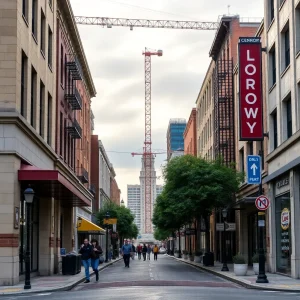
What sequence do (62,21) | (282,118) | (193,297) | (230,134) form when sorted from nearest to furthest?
(193,297) → (282,118) → (62,21) → (230,134)

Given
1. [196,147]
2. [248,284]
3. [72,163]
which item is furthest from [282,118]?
[196,147]

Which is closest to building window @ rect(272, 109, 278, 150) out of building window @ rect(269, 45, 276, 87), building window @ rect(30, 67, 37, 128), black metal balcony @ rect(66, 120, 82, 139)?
building window @ rect(269, 45, 276, 87)

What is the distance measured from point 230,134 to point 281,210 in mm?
18032

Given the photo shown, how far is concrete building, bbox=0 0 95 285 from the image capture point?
82.7ft

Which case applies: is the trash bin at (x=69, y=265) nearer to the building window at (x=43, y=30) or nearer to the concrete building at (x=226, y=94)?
the building window at (x=43, y=30)

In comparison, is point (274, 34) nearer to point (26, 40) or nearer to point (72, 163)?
point (26, 40)

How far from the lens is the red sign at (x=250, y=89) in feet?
113

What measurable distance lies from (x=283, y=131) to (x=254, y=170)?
4828 mm

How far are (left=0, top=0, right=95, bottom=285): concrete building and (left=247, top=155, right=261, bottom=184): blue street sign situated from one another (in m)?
8.16

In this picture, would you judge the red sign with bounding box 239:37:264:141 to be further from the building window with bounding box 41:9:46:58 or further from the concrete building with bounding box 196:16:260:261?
the concrete building with bounding box 196:16:260:261

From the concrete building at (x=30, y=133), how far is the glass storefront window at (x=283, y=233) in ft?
34.5

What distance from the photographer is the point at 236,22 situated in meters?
53.6

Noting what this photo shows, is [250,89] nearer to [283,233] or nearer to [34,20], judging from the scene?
[283,233]

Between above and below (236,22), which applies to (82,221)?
below
